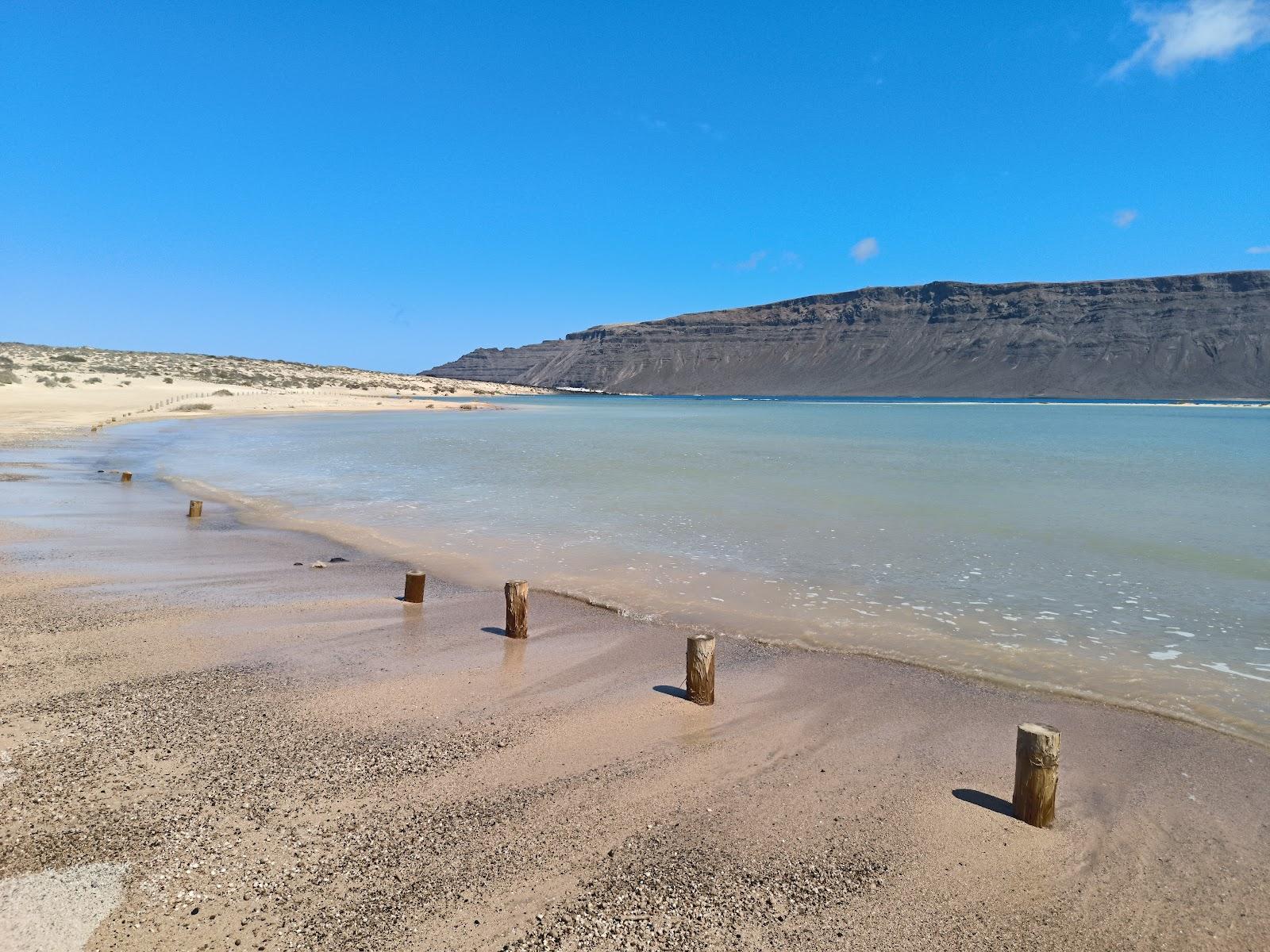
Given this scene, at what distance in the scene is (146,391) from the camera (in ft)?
177

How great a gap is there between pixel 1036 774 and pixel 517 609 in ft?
15.2

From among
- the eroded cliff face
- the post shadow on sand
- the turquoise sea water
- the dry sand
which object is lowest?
the post shadow on sand

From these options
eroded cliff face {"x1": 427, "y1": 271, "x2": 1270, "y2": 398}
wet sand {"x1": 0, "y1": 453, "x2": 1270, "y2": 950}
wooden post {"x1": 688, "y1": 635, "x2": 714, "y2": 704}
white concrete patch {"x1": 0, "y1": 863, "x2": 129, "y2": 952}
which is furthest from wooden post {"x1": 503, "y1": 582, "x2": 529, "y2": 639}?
eroded cliff face {"x1": 427, "y1": 271, "x2": 1270, "y2": 398}

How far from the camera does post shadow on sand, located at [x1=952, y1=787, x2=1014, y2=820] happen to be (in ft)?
14.9

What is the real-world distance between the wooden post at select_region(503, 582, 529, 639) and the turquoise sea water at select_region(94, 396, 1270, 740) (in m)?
1.64

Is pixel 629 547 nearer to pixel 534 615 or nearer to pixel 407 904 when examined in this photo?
pixel 534 615

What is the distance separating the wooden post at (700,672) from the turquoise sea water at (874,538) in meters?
2.03

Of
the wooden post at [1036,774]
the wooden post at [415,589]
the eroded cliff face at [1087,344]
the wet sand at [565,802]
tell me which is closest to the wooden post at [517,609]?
the wet sand at [565,802]

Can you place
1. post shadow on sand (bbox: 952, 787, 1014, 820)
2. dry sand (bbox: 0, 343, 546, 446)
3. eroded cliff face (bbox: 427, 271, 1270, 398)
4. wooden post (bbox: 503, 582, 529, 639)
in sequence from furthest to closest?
eroded cliff face (bbox: 427, 271, 1270, 398)
dry sand (bbox: 0, 343, 546, 446)
wooden post (bbox: 503, 582, 529, 639)
post shadow on sand (bbox: 952, 787, 1014, 820)

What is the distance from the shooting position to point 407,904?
11.3 feet

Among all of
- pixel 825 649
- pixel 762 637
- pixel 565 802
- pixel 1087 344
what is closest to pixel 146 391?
pixel 762 637

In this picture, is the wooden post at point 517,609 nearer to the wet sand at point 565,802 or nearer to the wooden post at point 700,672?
the wet sand at point 565,802

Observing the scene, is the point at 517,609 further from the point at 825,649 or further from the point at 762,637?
the point at 825,649

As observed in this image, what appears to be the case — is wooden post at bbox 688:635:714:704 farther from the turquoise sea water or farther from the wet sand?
the turquoise sea water
